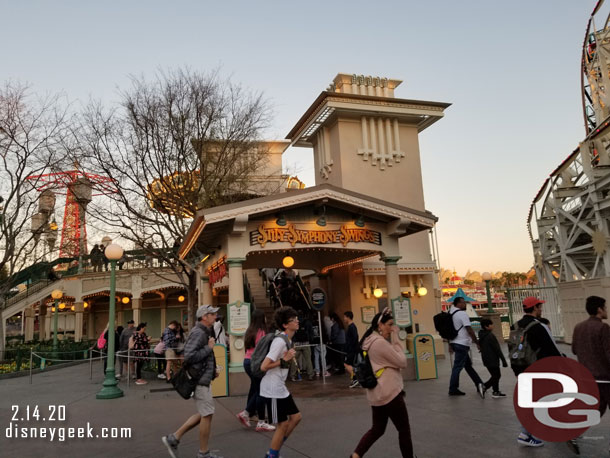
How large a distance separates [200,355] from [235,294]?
5.49m

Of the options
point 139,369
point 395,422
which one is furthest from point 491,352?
point 139,369

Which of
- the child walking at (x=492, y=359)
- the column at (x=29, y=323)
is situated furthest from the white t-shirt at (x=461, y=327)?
the column at (x=29, y=323)

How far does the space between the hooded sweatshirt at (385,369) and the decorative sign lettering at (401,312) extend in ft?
23.9

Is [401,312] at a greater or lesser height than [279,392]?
greater

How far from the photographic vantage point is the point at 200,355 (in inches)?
207

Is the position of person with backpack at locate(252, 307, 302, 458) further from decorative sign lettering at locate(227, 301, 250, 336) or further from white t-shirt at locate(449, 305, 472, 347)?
decorative sign lettering at locate(227, 301, 250, 336)

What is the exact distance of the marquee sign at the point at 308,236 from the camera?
1120cm

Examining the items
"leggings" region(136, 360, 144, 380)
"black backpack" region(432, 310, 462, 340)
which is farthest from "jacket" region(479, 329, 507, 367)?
"leggings" region(136, 360, 144, 380)

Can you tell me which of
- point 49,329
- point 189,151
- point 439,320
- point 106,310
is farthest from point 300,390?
point 49,329

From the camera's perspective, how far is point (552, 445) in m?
5.53

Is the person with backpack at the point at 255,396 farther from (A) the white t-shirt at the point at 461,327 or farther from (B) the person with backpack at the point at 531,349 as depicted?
(A) the white t-shirt at the point at 461,327

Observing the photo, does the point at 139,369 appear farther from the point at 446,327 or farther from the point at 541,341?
the point at 541,341

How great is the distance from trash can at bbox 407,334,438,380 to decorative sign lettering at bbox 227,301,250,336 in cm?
439

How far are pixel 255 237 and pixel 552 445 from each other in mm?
7500
